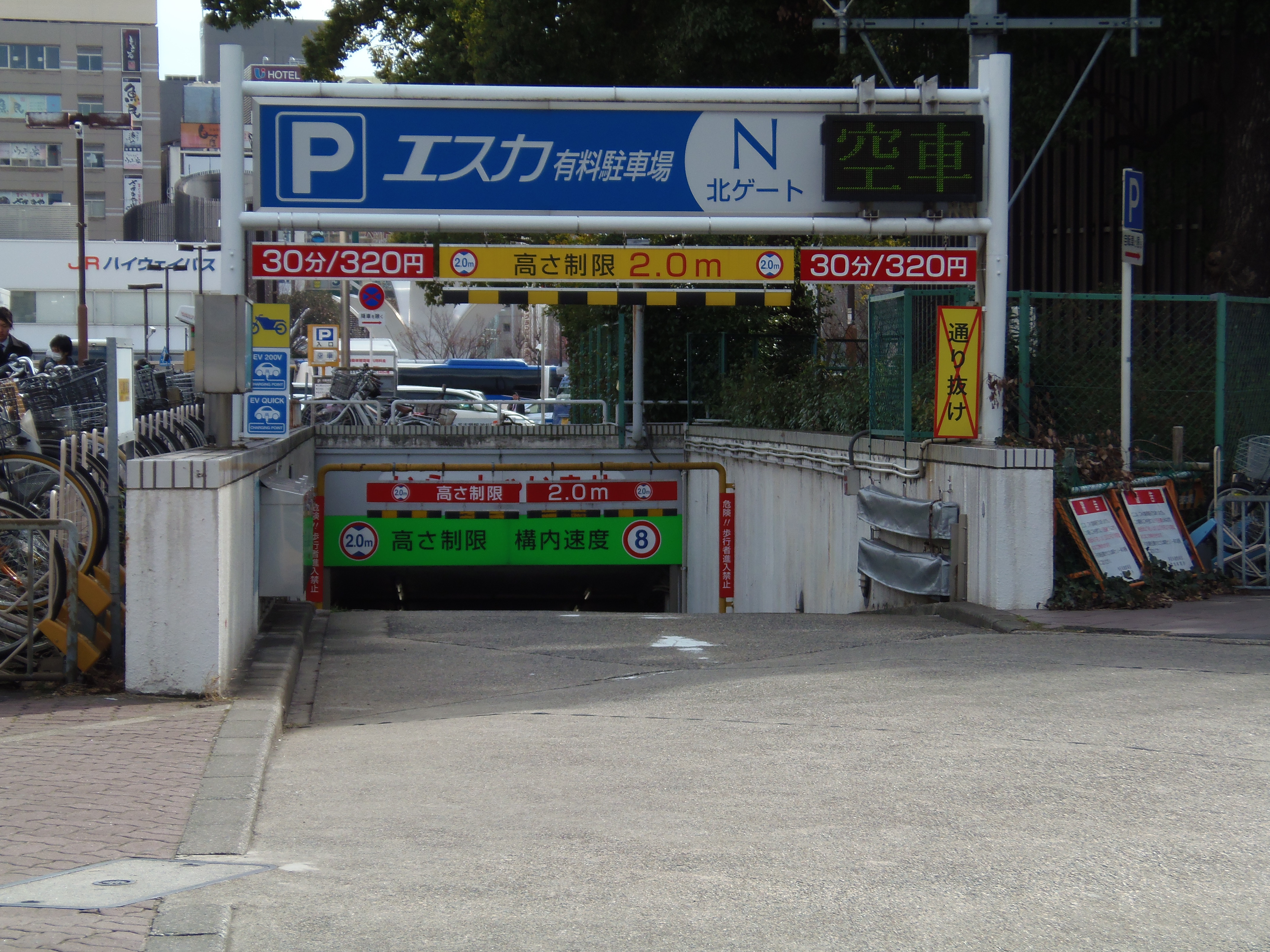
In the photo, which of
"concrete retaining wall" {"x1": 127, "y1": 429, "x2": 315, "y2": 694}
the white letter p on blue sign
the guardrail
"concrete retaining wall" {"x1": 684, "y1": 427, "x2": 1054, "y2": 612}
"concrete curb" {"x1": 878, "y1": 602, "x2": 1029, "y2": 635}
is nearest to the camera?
"concrete retaining wall" {"x1": 127, "y1": 429, "x2": 315, "y2": 694}

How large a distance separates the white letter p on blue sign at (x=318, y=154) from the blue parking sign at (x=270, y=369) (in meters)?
1.22

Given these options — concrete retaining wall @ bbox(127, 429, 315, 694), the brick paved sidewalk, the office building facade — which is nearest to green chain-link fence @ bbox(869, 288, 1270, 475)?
concrete retaining wall @ bbox(127, 429, 315, 694)

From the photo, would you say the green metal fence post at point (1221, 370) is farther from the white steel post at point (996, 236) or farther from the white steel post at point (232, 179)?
the white steel post at point (232, 179)

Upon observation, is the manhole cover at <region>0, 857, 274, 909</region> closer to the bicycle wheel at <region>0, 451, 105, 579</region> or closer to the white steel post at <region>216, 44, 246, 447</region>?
the bicycle wheel at <region>0, 451, 105, 579</region>

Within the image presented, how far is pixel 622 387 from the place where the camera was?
20.0m

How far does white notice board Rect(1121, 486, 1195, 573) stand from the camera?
1074cm

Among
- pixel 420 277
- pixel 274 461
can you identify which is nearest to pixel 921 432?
pixel 420 277

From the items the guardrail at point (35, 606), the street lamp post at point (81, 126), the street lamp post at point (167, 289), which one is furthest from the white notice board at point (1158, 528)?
the street lamp post at point (81, 126)

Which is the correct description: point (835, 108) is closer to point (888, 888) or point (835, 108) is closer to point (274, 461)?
point (274, 461)

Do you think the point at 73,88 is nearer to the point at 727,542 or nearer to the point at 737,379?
the point at 737,379

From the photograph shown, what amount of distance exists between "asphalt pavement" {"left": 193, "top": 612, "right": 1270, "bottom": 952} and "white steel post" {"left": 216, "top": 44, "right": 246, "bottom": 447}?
127 inches

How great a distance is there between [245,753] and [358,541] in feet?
44.4

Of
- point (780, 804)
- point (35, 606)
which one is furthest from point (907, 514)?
point (35, 606)

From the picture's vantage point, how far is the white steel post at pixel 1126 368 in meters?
11.0
